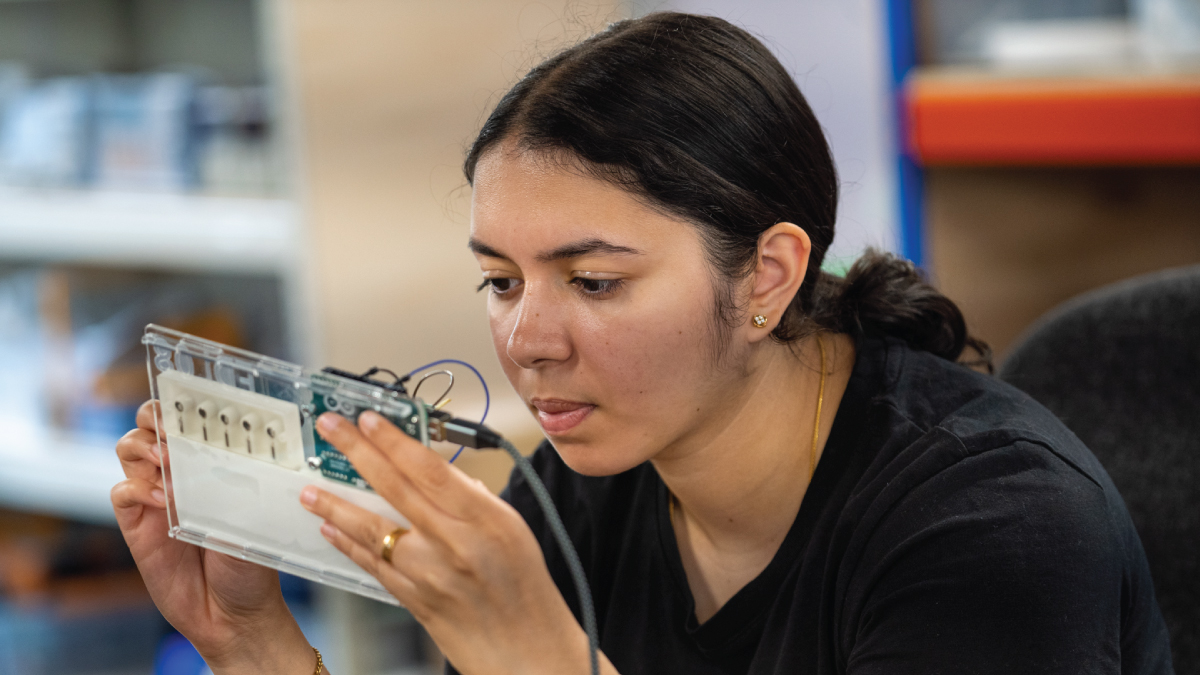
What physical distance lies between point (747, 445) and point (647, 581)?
17 centimetres

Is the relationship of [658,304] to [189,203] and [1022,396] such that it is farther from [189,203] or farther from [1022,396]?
[189,203]

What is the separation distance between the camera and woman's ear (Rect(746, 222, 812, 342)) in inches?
34.6

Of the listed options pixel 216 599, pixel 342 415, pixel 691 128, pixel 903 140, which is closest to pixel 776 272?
pixel 691 128

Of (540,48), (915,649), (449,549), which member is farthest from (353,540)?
(540,48)

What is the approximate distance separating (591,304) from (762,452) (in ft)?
0.81

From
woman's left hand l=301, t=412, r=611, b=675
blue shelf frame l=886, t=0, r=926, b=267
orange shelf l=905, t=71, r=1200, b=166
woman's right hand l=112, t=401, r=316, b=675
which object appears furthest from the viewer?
blue shelf frame l=886, t=0, r=926, b=267

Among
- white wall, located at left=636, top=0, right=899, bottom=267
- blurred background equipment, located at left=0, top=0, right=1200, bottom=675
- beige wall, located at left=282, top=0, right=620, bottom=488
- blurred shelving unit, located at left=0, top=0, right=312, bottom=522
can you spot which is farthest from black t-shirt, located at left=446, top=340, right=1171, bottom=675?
white wall, located at left=636, top=0, right=899, bottom=267

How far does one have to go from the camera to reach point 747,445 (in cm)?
96

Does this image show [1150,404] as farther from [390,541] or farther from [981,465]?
[390,541]

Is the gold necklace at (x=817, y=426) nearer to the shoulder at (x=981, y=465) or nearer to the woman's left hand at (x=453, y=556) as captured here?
the shoulder at (x=981, y=465)

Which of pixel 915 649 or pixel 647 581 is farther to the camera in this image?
pixel 647 581

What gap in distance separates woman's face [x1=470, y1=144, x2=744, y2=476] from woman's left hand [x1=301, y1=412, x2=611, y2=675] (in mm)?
181

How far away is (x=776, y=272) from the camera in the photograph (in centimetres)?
90

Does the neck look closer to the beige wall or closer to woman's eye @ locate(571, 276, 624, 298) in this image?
woman's eye @ locate(571, 276, 624, 298)
